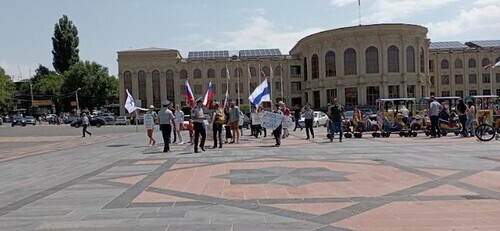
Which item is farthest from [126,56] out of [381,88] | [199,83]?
[381,88]

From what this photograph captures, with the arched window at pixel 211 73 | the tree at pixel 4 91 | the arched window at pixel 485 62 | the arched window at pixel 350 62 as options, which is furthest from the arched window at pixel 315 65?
the tree at pixel 4 91

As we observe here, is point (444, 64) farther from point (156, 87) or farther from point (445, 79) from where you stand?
point (156, 87)

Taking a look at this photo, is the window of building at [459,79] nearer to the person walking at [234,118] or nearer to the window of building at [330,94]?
the window of building at [330,94]

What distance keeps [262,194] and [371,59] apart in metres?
74.2

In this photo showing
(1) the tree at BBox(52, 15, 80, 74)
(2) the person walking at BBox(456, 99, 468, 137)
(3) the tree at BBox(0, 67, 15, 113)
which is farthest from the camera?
(1) the tree at BBox(52, 15, 80, 74)

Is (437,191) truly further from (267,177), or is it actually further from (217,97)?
(217,97)

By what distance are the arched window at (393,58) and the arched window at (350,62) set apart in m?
5.15

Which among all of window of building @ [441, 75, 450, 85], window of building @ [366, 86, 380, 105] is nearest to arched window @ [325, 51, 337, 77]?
window of building @ [366, 86, 380, 105]

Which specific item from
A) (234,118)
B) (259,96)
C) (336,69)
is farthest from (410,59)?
(234,118)

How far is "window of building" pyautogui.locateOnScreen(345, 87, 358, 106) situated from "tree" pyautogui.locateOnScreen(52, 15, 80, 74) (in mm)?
55507

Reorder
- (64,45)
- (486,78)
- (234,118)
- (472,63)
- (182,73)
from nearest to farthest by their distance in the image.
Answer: (234,118) → (486,78) → (472,63) → (182,73) → (64,45)

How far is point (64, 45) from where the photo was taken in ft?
335

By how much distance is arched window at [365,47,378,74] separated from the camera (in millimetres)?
79062

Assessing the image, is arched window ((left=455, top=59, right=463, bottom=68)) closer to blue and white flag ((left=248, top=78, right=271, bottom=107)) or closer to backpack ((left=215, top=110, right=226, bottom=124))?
blue and white flag ((left=248, top=78, right=271, bottom=107))
